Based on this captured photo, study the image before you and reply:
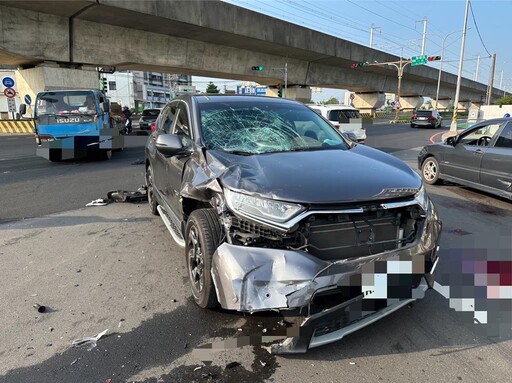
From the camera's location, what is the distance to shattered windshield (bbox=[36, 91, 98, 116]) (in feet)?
37.0

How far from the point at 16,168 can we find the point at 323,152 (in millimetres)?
10610

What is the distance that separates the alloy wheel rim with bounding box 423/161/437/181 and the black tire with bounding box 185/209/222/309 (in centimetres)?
680

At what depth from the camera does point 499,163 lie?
632 centimetres

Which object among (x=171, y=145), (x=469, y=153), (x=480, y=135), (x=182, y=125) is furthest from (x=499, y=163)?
(x=171, y=145)

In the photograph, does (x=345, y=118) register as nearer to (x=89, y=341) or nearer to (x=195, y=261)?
(x=195, y=261)

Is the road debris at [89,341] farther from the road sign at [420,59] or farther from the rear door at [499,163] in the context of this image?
the road sign at [420,59]

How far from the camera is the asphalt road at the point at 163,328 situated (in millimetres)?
2473

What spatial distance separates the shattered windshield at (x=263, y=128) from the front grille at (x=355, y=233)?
1149 mm

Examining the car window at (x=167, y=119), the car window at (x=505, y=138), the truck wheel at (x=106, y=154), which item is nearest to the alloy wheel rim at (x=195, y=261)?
the car window at (x=167, y=119)

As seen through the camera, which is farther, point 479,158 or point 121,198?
point 121,198

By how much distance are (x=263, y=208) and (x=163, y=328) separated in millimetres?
1345

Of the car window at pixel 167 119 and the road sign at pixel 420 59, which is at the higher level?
the road sign at pixel 420 59

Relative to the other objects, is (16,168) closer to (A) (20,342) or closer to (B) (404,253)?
(A) (20,342)

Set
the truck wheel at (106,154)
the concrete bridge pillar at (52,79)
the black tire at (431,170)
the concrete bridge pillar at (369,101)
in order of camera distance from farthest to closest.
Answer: the concrete bridge pillar at (369,101) < the concrete bridge pillar at (52,79) < the truck wheel at (106,154) < the black tire at (431,170)
